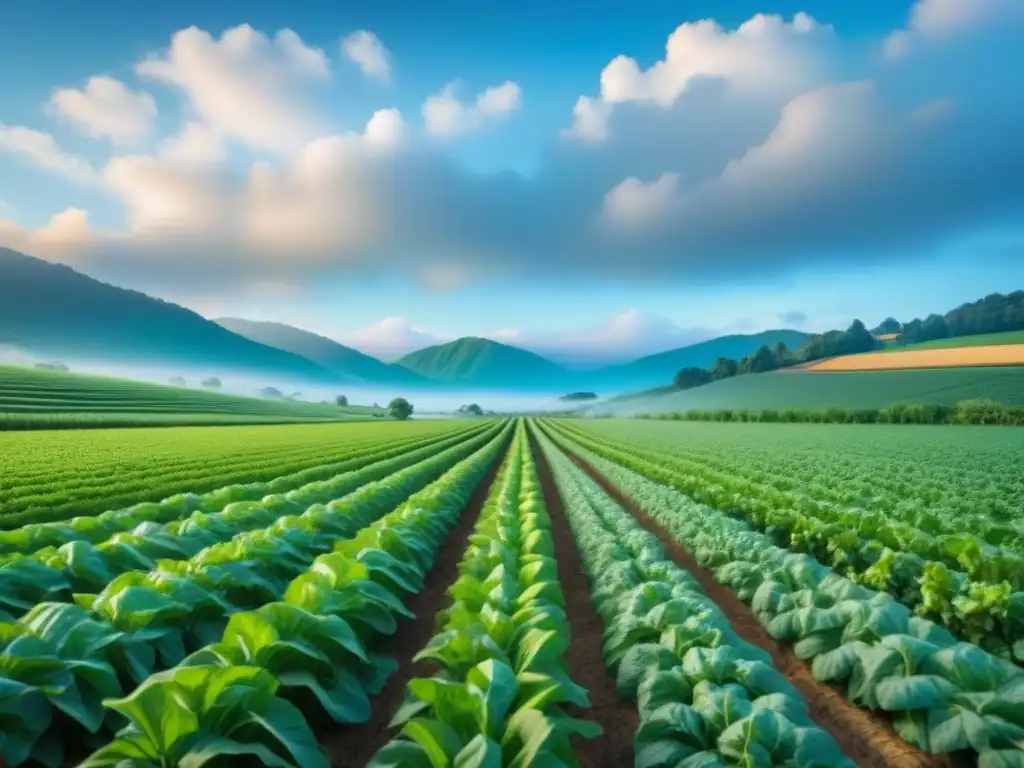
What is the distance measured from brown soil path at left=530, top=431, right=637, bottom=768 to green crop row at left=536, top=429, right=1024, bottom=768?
1825 millimetres

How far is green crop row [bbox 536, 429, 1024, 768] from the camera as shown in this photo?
12.0 ft

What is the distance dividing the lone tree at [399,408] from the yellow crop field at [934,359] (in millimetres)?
87237

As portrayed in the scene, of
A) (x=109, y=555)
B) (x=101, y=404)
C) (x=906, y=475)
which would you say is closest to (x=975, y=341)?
(x=906, y=475)

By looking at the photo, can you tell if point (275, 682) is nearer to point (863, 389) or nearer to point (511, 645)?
point (511, 645)

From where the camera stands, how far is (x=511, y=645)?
455 cm

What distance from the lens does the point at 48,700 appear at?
3.73 meters

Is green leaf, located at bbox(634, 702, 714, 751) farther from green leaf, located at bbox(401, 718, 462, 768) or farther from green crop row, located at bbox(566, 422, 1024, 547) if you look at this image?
green crop row, located at bbox(566, 422, 1024, 547)

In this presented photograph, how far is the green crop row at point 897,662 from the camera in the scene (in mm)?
3660

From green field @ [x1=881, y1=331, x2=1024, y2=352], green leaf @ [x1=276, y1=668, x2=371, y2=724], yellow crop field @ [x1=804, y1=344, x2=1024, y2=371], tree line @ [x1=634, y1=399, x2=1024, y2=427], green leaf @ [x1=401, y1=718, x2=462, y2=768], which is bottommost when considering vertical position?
tree line @ [x1=634, y1=399, x2=1024, y2=427]

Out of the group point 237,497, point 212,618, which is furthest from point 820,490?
point 237,497

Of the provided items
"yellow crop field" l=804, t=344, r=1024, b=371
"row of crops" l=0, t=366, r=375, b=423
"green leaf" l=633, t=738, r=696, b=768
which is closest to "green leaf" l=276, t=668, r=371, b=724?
"green leaf" l=633, t=738, r=696, b=768

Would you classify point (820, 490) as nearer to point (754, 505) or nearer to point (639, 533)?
point (754, 505)

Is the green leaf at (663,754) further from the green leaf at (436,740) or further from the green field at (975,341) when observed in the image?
the green field at (975,341)

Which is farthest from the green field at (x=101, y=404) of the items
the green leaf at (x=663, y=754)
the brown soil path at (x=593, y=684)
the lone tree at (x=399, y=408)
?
the green leaf at (x=663, y=754)
